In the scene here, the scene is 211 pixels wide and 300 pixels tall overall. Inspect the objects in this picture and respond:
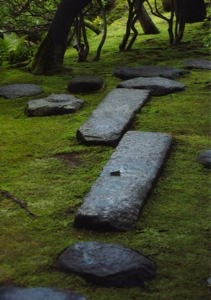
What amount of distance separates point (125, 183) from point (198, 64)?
13.1 feet

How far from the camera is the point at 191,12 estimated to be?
1011 cm

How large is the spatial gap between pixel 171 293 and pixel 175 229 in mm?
580

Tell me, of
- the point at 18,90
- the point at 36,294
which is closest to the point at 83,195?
the point at 36,294

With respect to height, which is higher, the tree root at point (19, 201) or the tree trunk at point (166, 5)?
the tree root at point (19, 201)

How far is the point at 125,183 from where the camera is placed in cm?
312

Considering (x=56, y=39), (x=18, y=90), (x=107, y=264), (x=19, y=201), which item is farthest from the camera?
(x=56, y=39)

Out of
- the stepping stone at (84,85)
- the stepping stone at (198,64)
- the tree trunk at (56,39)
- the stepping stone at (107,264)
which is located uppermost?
the tree trunk at (56,39)

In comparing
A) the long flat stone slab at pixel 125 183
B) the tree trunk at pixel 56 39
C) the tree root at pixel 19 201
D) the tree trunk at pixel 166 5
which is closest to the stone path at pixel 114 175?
the long flat stone slab at pixel 125 183

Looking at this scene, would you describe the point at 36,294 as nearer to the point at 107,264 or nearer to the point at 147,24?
the point at 107,264

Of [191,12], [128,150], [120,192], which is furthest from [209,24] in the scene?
[120,192]

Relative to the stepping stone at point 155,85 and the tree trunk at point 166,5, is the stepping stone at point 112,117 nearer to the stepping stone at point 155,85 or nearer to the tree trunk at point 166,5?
the stepping stone at point 155,85

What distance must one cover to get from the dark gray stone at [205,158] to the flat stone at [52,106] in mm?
1539

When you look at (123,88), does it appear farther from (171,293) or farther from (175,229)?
(171,293)

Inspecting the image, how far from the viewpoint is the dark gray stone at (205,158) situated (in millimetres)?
3623
